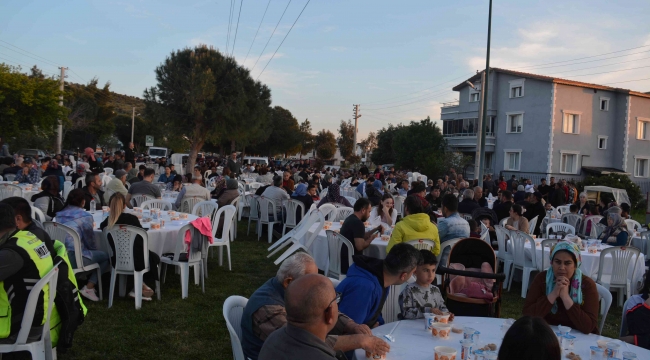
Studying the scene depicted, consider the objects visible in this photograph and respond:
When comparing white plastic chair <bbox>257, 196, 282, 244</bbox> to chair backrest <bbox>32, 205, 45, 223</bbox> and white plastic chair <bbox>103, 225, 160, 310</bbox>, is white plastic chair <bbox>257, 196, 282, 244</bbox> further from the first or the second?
white plastic chair <bbox>103, 225, 160, 310</bbox>

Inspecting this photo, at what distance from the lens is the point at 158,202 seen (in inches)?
399

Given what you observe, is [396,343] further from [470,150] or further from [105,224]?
[470,150]

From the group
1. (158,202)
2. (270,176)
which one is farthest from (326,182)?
(158,202)

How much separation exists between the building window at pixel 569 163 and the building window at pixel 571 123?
1563 mm

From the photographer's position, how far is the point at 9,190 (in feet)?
38.3

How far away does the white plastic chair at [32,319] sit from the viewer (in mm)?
3725

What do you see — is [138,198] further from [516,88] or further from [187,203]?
[516,88]

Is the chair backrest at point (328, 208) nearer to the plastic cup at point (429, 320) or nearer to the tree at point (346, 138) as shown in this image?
the plastic cup at point (429, 320)

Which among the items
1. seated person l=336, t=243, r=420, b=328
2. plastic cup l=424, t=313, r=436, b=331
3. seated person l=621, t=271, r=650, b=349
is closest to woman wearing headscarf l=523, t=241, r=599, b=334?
seated person l=621, t=271, r=650, b=349

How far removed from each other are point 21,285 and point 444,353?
312cm

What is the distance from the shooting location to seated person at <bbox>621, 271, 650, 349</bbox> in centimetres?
385

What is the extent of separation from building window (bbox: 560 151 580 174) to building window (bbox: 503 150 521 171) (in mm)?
2824

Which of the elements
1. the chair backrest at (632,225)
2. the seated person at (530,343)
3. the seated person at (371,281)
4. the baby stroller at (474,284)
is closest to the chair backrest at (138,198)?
the baby stroller at (474,284)

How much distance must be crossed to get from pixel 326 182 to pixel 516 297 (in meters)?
12.2
